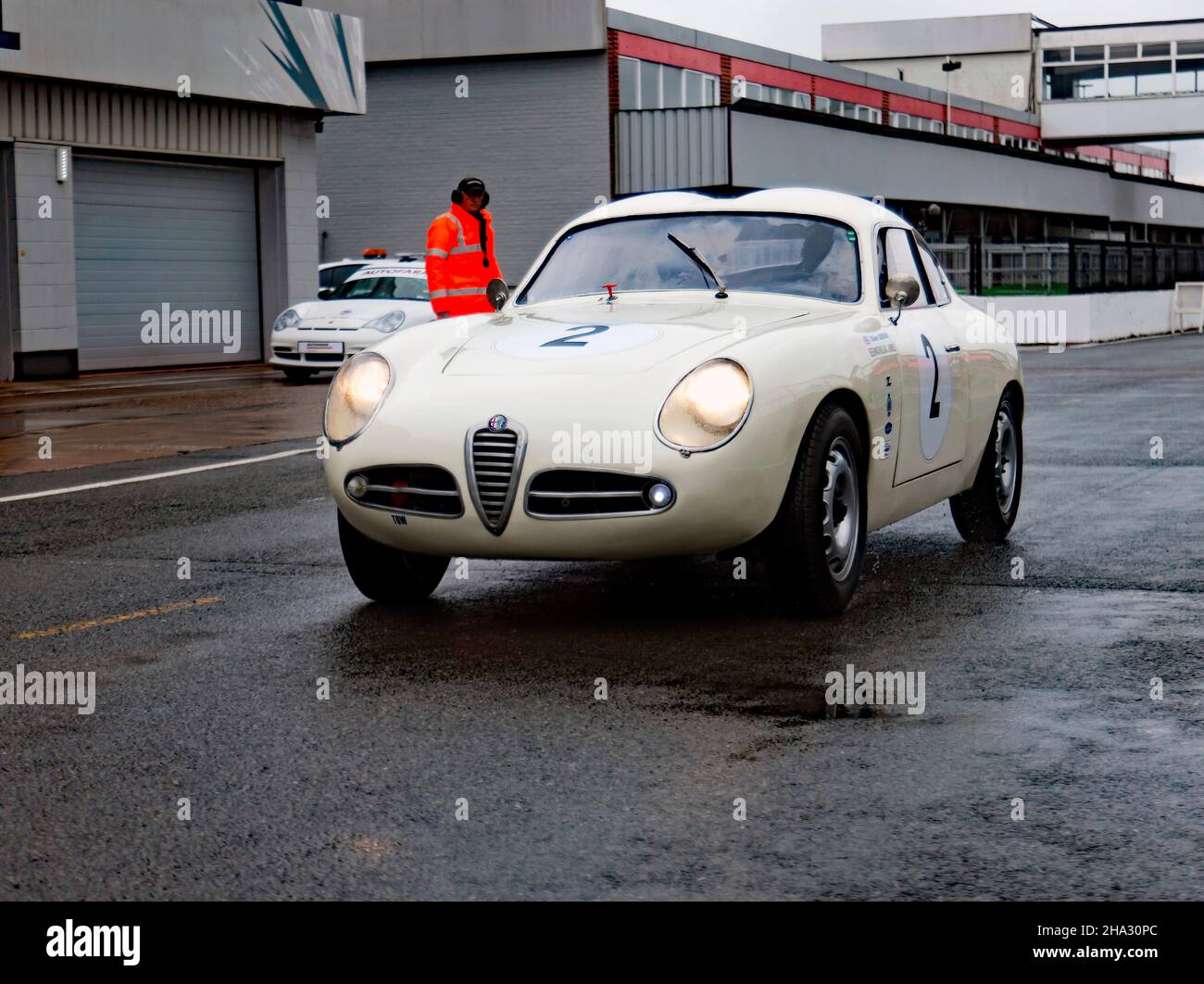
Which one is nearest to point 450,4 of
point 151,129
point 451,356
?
point 151,129

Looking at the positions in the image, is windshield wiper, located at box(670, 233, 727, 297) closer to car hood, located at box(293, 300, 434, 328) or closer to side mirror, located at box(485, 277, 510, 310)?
side mirror, located at box(485, 277, 510, 310)

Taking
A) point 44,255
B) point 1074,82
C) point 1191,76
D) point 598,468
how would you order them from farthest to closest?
1. point 1074,82
2. point 1191,76
3. point 44,255
4. point 598,468

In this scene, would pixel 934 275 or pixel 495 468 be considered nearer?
pixel 495 468

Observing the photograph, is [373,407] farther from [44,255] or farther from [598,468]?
[44,255]

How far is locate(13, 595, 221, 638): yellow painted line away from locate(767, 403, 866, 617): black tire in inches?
89.0

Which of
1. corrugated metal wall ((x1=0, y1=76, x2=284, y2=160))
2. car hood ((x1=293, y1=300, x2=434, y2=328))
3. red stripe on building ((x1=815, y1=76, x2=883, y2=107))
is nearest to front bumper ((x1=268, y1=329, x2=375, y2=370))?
car hood ((x1=293, y1=300, x2=434, y2=328))

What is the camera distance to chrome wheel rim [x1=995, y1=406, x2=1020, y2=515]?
856cm

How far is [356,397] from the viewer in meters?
6.66

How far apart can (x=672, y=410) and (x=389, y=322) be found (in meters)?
15.8

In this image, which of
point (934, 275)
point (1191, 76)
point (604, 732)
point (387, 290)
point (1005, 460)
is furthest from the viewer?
point (1191, 76)

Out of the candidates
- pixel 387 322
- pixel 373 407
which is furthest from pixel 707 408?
pixel 387 322

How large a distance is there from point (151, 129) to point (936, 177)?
30168mm

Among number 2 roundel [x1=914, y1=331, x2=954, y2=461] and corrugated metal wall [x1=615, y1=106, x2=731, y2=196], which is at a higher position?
corrugated metal wall [x1=615, y1=106, x2=731, y2=196]
